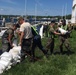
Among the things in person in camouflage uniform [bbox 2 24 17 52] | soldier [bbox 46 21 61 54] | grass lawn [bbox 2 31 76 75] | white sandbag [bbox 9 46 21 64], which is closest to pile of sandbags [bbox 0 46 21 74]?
white sandbag [bbox 9 46 21 64]

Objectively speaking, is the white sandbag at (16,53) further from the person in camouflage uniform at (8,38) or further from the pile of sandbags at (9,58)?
the person in camouflage uniform at (8,38)

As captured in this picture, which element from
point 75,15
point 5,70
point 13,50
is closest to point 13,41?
point 13,50

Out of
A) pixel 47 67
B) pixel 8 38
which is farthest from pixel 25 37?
pixel 47 67

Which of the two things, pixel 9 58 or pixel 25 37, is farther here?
pixel 25 37

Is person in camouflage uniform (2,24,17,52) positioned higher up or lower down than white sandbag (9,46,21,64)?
higher up

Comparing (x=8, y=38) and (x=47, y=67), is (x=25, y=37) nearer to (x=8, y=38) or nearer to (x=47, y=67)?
(x=8, y=38)

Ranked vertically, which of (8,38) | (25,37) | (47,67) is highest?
(25,37)

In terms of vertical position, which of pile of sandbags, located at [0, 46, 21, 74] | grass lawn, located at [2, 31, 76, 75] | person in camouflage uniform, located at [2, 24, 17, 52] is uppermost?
person in camouflage uniform, located at [2, 24, 17, 52]

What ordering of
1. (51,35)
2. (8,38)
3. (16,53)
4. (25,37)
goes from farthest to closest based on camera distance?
(51,35), (8,38), (16,53), (25,37)

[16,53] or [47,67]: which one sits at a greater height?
[16,53]

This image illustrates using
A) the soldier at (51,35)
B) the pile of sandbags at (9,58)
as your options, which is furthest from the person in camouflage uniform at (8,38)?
the soldier at (51,35)

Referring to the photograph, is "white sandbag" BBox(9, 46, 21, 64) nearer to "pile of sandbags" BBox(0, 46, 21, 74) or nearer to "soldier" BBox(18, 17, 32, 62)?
"pile of sandbags" BBox(0, 46, 21, 74)

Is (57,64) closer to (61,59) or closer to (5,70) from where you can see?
(61,59)

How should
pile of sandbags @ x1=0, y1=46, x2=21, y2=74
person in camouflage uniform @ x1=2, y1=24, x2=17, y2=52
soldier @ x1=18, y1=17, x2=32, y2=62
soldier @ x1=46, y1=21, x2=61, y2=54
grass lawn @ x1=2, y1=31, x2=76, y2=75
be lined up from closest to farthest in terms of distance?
grass lawn @ x1=2, y1=31, x2=76, y2=75, pile of sandbags @ x1=0, y1=46, x2=21, y2=74, soldier @ x1=18, y1=17, x2=32, y2=62, person in camouflage uniform @ x1=2, y1=24, x2=17, y2=52, soldier @ x1=46, y1=21, x2=61, y2=54
